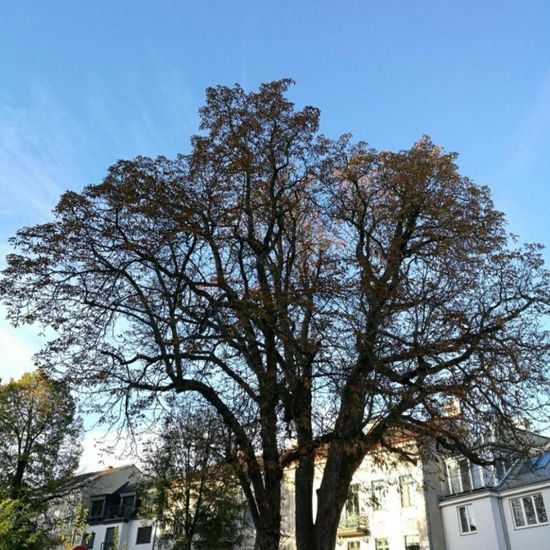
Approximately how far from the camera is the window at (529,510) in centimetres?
2605

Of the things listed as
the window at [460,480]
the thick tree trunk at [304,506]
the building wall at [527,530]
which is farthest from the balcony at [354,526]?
the thick tree trunk at [304,506]

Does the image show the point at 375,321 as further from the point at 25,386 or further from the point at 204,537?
the point at 25,386

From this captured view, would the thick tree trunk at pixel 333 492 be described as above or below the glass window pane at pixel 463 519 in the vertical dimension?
below

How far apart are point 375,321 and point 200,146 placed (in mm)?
6283

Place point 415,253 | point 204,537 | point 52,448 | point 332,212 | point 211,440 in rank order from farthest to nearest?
point 52,448
point 204,537
point 332,212
point 415,253
point 211,440

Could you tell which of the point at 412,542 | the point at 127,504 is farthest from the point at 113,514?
the point at 412,542

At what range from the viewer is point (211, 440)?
13.4 m

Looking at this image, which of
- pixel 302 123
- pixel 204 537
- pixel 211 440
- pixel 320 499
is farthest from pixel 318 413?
pixel 204 537

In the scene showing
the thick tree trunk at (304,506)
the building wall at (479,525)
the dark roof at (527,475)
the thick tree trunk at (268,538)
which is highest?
the dark roof at (527,475)

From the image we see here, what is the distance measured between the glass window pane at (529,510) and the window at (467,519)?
2879 millimetres

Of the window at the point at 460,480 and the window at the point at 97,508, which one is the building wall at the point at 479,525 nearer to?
the window at the point at 460,480

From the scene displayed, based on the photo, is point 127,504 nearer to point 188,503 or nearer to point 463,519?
point 188,503

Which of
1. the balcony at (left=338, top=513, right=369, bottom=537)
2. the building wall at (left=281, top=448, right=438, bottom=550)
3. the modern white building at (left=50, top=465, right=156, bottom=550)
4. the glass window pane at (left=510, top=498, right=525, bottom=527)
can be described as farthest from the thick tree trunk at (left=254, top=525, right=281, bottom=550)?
the modern white building at (left=50, top=465, right=156, bottom=550)

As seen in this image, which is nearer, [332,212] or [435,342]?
[435,342]
